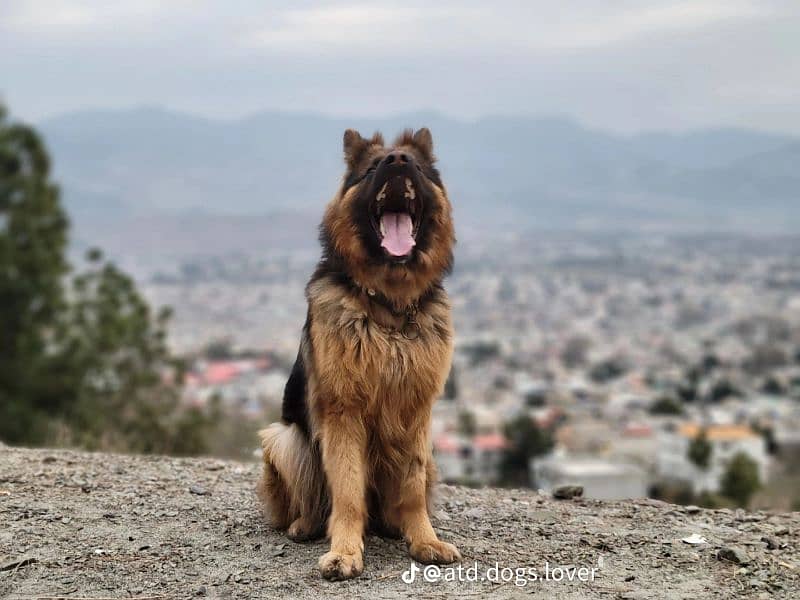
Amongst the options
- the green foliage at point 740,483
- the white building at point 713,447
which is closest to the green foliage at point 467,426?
the white building at point 713,447

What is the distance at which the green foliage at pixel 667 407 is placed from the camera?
3160 inches

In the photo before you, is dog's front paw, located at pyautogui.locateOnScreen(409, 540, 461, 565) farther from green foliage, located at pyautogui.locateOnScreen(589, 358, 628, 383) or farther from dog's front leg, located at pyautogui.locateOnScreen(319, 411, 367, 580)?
green foliage, located at pyautogui.locateOnScreen(589, 358, 628, 383)

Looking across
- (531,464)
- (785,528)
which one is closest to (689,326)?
(531,464)

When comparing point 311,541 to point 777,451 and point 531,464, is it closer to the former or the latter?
point 531,464

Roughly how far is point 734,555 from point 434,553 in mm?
2006

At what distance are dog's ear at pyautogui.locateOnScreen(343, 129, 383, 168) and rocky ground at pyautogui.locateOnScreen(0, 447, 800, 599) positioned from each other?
2.51 metres

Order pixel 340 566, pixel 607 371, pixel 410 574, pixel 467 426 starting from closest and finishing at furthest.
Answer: pixel 340 566, pixel 410 574, pixel 467 426, pixel 607 371

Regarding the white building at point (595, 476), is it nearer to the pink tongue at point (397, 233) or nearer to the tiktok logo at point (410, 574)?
the tiktok logo at point (410, 574)

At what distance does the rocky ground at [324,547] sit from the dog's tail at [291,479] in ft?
0.66

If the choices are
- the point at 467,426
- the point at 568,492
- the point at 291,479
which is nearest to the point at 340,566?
the point at 291,479

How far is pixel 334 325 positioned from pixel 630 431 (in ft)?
220

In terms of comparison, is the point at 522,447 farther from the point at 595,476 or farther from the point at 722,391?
the point at 722,391

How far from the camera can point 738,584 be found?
6156 millimetres

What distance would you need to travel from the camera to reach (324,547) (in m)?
6.56
